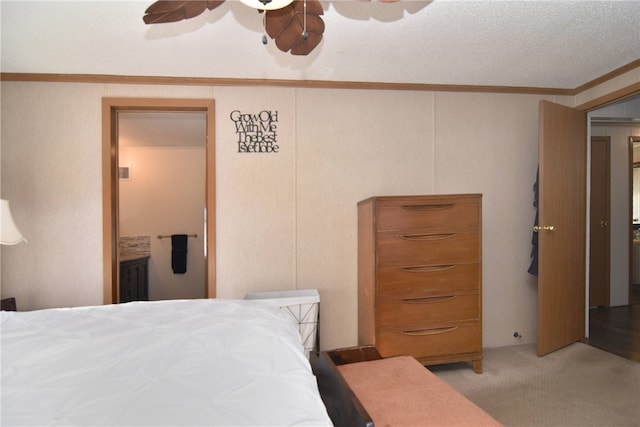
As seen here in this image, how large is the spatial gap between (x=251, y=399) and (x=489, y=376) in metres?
2.28

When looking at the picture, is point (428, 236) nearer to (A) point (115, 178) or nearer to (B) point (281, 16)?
(B) point (281, 16)

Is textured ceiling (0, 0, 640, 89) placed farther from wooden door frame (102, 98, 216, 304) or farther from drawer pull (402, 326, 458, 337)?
drawer pull (402, 326, 458, 337)

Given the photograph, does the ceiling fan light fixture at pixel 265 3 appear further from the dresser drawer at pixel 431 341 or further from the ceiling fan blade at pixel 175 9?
the dresser drawer at pixel 431 341

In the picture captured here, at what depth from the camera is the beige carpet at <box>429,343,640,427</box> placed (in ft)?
6.49

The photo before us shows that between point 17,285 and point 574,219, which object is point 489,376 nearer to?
point 574,219

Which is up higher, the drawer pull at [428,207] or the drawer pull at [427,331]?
the drawer pull at [428,207]

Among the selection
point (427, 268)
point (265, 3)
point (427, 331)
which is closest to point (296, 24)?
point (265, 3)

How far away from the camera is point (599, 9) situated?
1826mm

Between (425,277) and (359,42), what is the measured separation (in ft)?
5.25

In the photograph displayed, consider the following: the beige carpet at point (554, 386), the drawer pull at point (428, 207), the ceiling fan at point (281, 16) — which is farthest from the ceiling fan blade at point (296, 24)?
the beige carpet at point (554, 386)

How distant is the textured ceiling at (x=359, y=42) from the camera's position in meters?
1.82

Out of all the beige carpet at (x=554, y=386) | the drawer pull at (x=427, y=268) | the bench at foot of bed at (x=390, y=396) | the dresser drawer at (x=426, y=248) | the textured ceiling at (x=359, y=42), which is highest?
the textured ceiling at (x=359, y=42)

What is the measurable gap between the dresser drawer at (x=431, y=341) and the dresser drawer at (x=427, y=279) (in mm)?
268

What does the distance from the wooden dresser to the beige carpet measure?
0.21m
